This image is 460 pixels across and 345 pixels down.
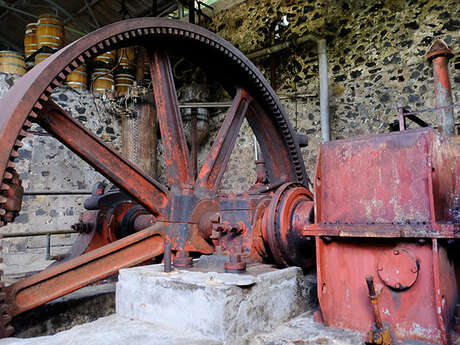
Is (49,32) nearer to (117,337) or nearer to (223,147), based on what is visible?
(223,147)

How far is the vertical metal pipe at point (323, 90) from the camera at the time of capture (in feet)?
19.7

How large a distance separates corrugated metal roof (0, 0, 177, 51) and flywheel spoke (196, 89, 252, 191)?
5.54 meters

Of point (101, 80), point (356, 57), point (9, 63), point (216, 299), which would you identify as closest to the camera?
point (216, 299)

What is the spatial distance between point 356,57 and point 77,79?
15.7 ft

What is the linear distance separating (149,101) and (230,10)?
2733mm

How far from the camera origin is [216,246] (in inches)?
88.4

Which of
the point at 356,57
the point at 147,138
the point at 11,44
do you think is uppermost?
the point at 11,44

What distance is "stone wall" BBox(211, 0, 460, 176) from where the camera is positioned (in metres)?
5.31

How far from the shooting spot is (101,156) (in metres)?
2.24

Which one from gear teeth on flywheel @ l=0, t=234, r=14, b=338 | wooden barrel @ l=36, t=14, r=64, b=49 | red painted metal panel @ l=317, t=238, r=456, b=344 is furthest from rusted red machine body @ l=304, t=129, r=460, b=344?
wooden barrel @ l=36, t=14, r=64, b=49

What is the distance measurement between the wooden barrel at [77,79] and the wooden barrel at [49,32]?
503mm

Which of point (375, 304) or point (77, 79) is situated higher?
point (77, 79)

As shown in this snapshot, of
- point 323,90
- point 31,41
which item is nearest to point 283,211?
point 323,90

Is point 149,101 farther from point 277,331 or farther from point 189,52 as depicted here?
point 277,331
